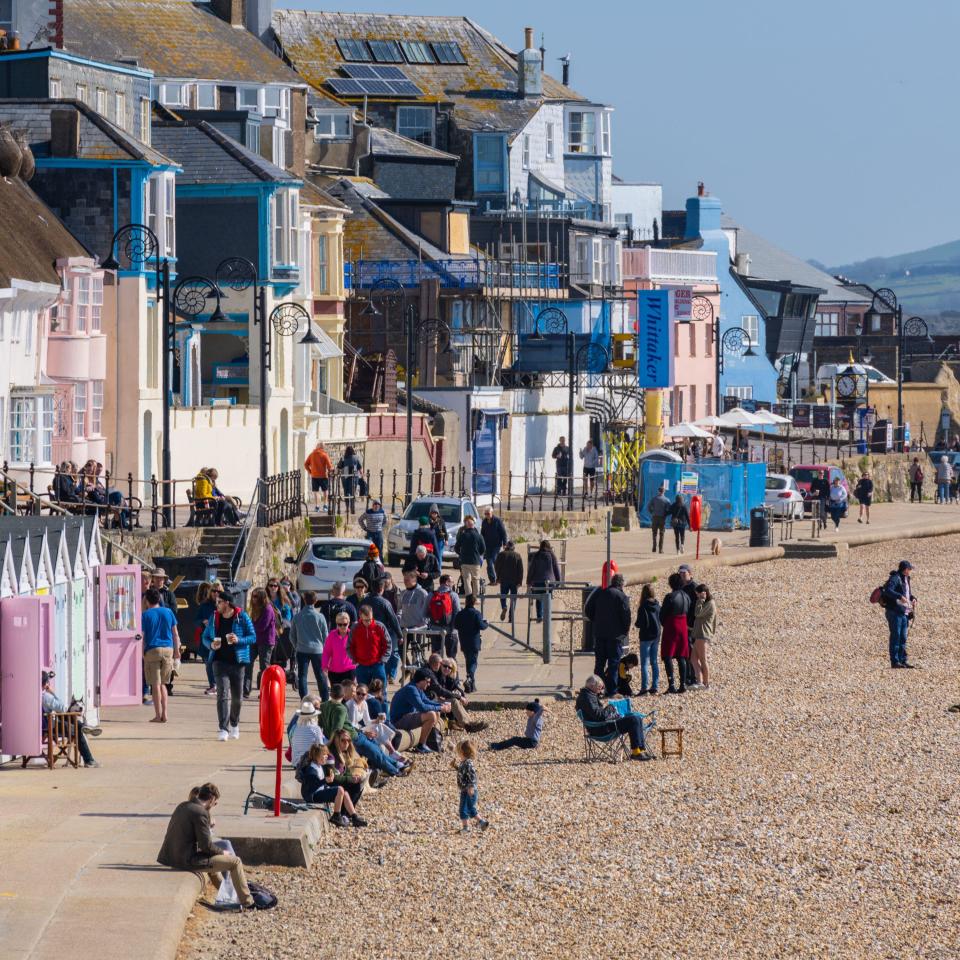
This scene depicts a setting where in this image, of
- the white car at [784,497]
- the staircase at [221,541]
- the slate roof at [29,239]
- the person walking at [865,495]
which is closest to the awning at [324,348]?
the white car at [784,497]

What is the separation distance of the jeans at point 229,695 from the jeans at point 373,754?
1.54 m

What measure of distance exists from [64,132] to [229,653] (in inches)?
820

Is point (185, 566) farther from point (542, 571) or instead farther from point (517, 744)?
point (517, 744)

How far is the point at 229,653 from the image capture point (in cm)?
2230

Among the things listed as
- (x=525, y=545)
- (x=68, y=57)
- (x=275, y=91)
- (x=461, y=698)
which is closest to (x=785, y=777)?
(x=461, y=698)

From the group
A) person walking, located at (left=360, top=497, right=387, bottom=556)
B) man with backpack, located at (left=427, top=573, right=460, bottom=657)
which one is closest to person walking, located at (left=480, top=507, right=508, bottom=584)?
person walking, located at (left=360, top=497, right=387, bottom=556)

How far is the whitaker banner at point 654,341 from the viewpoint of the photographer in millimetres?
61281

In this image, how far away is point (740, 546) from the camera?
48.3m

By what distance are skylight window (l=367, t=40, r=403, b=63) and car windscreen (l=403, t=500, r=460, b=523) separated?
3829 cm

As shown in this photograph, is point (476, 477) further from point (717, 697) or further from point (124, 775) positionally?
point (124, 775)

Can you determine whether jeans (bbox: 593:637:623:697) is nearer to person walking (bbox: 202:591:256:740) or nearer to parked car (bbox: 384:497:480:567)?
person walking (bbox: 202:591:256:740)

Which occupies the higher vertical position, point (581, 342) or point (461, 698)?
point (581, 342)

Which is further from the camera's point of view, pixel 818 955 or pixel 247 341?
pixel 247 341

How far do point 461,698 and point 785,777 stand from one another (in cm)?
417
